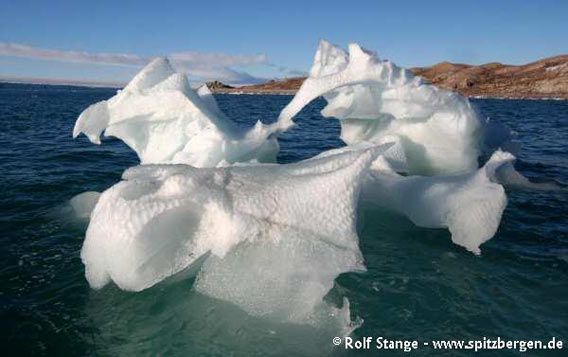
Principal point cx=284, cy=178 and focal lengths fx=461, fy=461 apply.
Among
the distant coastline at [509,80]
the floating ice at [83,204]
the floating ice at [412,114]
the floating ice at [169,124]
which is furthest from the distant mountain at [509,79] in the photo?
the floating ice at [83,204]

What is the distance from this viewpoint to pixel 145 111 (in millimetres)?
9117

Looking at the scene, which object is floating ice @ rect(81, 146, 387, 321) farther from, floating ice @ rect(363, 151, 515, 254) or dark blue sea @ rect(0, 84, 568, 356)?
floating ice @ rect(363, 151, 515, 254)

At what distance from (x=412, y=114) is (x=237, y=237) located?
6771 millimetres

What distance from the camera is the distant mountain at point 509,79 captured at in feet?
293

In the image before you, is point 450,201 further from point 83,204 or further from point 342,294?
point 83,204

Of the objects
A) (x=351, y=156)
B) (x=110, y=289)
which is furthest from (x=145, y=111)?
(x=351, y=156)

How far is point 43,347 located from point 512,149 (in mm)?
12900

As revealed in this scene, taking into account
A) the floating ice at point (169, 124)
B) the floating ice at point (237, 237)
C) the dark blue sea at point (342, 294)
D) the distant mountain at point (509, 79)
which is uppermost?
the distant mountain at point (509, 79)

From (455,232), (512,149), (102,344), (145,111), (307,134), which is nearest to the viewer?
(102,344)

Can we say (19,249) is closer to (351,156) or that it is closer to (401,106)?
(351,156)

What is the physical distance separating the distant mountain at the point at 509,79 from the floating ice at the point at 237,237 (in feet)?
296

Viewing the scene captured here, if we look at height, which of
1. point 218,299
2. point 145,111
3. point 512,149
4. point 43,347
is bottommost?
point 43,347

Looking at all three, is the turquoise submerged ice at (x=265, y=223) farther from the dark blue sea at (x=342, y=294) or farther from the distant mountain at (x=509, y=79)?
the distant mountain at (x=509, y=79)

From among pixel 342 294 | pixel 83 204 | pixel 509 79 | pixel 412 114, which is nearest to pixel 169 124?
pixel 83 204
